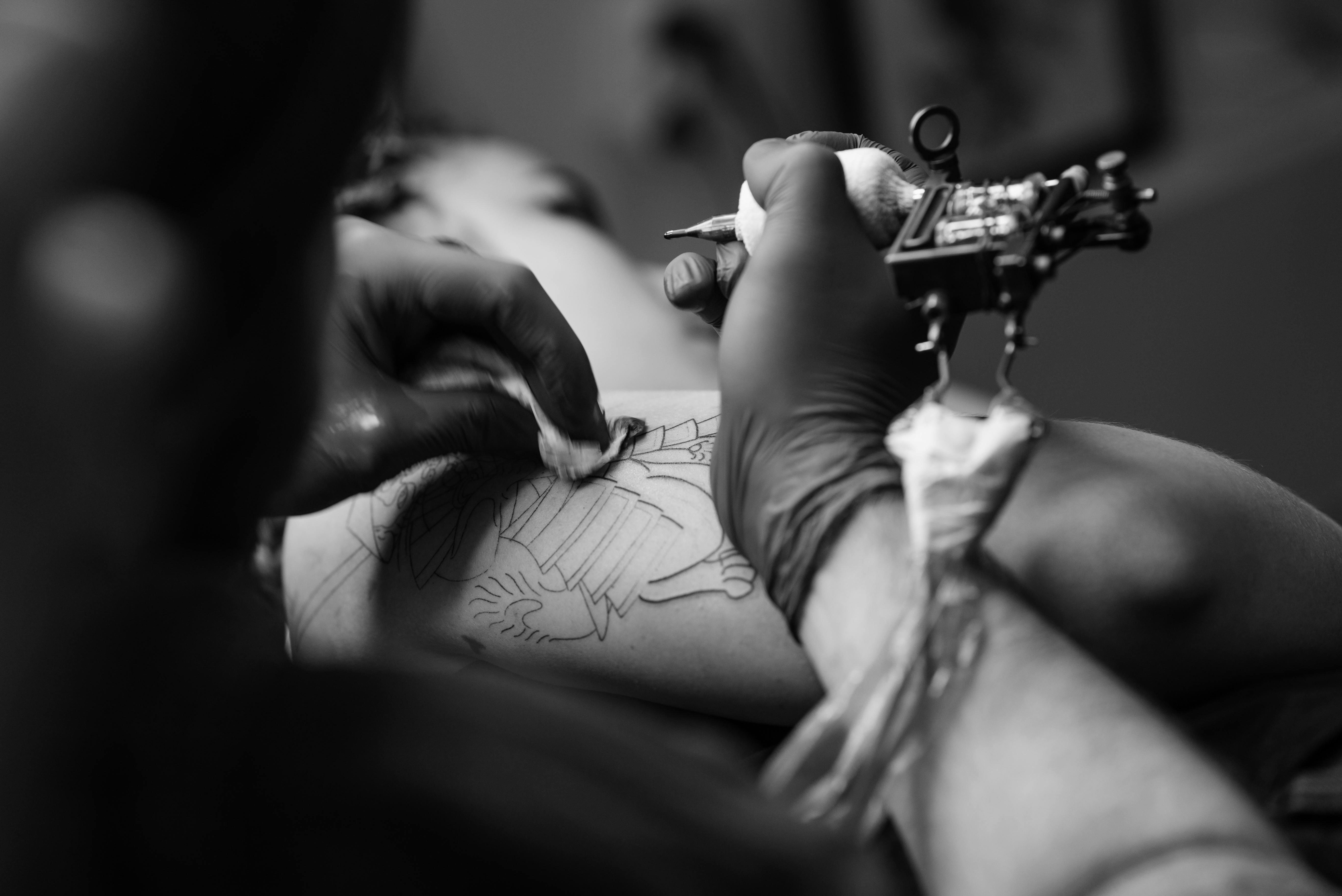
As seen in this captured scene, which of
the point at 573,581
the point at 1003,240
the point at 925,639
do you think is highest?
the point at 1003,240

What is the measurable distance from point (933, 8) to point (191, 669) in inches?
86.2

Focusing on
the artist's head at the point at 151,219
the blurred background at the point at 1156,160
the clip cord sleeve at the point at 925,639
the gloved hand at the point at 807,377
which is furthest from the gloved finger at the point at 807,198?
the blurred background at the point at 1156,160

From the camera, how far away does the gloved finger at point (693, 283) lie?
88cm

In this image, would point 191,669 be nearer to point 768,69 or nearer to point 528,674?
point 528,674

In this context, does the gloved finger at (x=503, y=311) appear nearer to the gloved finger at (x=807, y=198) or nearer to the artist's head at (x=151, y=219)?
the gloved finger at (x=807, y=198)

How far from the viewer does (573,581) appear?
3.00 ft

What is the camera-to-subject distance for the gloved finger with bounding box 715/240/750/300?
87cm

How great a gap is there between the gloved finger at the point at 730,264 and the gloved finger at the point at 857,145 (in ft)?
0.32

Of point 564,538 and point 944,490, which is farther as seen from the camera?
point 564,538

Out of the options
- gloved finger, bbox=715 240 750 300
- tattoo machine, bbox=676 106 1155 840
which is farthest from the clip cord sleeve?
gloved finger, bbox=715 240 750 300

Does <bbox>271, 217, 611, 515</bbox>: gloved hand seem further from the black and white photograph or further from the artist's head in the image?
the artist's head

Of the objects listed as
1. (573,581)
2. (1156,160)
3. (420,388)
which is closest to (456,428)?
(420,388)

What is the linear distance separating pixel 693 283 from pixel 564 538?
0.83 ft

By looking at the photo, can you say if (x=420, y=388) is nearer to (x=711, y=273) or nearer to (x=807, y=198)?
(x=711, y=273)
